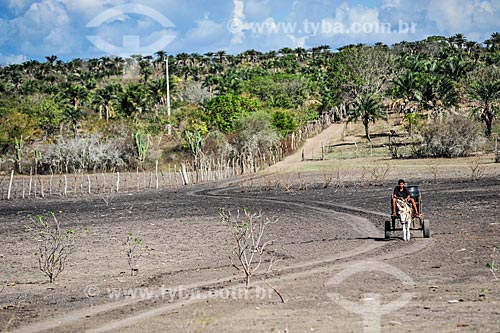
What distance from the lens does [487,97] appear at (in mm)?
55906

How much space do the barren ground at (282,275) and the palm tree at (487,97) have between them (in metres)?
31.6

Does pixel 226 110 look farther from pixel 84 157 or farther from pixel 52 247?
pixel 52 247

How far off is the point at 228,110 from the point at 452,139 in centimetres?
2391

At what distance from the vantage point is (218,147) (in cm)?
5581

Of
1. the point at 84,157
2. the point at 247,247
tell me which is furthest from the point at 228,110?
the point at 247,247

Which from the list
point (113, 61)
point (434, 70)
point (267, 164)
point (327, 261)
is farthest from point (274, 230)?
point (113, 61)

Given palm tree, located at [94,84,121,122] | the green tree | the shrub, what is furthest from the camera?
palm tree, located at [94,84,121,122]

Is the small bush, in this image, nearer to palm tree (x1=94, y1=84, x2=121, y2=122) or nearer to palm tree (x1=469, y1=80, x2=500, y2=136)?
palm tree (x1=469, y1=80, x2=500, y2=136)

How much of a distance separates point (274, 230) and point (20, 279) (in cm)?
822

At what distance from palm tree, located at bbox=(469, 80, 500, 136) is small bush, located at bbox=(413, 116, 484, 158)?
293 inches

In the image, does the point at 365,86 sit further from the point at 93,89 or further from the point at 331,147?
the point at 93,89

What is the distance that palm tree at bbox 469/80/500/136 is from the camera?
55500 millimetres

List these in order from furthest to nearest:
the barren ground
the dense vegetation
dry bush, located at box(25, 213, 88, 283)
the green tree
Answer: the green tree, the dense vegetation, dry bush, located at box(25, 213, 88, 283), the barren ground

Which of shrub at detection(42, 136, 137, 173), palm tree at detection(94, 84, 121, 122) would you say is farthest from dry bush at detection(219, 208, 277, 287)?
palm tree at detection(94, 84, 121, 122)
